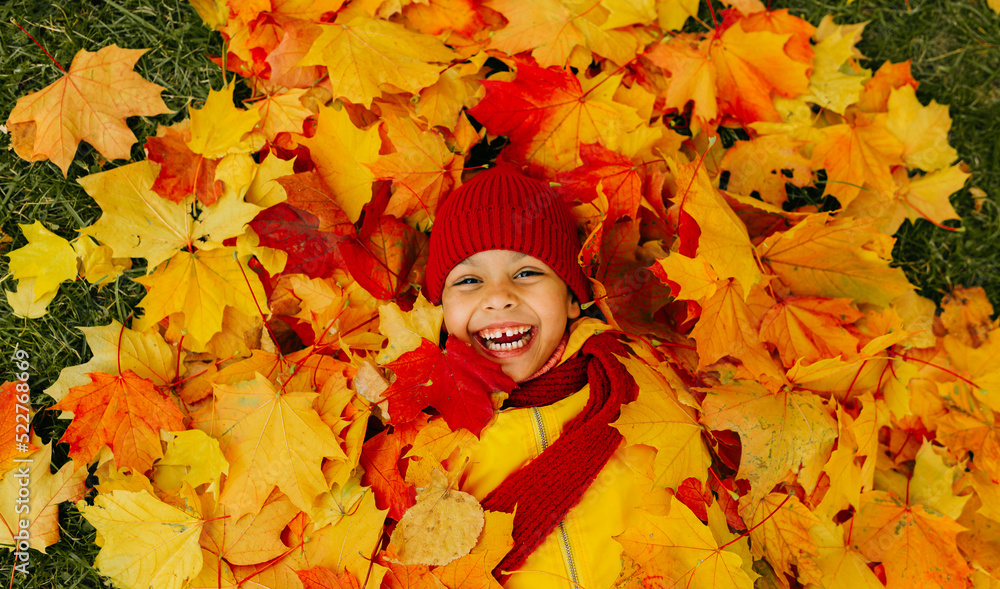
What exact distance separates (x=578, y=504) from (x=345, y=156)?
1277mm

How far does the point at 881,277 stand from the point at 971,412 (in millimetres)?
Answer: 636

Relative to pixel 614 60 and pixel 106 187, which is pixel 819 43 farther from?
pixel 106 187

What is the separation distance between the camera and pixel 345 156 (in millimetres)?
1901

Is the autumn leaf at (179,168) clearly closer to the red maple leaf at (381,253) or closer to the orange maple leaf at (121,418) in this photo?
the red maple leaf at (381,253)

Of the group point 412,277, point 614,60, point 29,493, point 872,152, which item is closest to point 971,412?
point 872,152

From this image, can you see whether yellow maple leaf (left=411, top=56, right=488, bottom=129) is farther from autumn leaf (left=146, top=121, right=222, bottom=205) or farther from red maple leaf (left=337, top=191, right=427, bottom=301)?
autumn leaf (left=146, top=121, right=222, bottom=205)

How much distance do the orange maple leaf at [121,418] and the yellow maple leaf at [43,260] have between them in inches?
14.2

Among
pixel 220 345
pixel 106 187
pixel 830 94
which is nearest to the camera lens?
pixel 106 187

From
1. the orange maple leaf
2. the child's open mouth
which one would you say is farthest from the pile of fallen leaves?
the child's open mouth

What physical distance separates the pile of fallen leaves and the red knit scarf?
77 mm

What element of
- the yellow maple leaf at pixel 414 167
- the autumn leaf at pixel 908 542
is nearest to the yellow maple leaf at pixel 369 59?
the yellow maple leaf at pixel 414 167

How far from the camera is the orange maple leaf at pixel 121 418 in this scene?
1.78 m

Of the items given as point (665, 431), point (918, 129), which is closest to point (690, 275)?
point (665, 431)

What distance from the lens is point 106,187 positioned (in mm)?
1807
